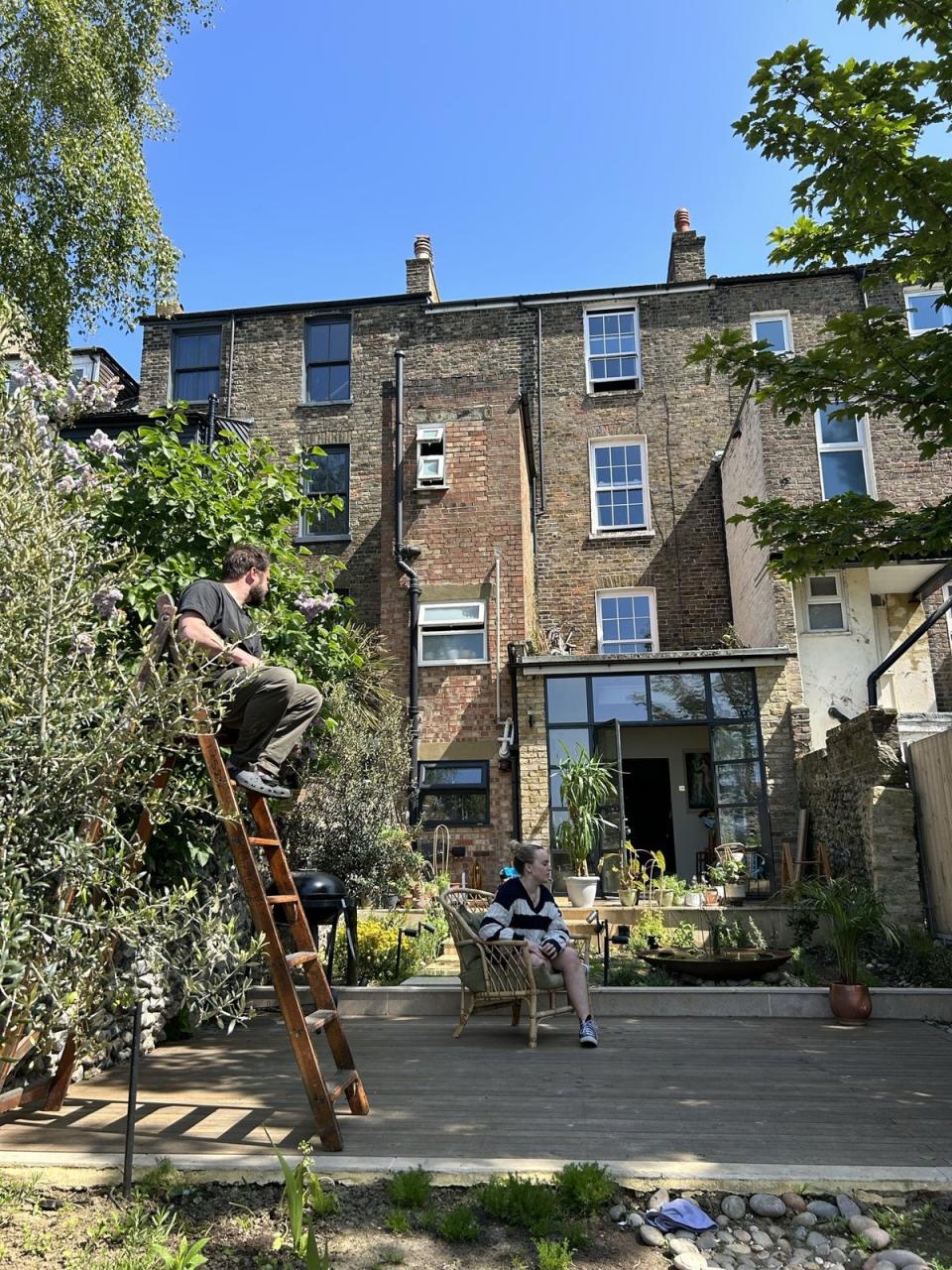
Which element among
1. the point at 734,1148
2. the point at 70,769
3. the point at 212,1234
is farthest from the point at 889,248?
the point at 212,1234

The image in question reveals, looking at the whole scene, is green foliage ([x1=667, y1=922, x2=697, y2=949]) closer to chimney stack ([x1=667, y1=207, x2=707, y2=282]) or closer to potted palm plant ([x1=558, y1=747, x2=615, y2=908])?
potted palm plant ([x1=558, y1=747, x2=615, y2=908])

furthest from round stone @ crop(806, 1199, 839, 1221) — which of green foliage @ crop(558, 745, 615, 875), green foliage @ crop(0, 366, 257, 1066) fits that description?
green foliage @ crop(558, 745, 615, 875)

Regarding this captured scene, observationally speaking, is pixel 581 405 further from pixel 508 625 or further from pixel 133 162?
pixel 133 162

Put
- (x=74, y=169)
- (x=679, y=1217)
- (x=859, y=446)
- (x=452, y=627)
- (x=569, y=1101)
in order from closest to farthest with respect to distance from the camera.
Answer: (x=679, y=1217) < (x=569, y=1101) < (x=74, y=169) < (x=452, y=627) < (x=859, y=446)

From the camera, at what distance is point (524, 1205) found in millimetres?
3086

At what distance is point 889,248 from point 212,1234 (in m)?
6.80

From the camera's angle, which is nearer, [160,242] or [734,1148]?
[734,1148]

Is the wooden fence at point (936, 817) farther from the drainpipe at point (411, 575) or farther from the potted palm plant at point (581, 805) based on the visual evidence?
the drainpipe at point (411, 575)

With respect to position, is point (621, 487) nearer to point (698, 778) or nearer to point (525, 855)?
point (698, 778)

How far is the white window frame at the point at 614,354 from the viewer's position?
18.2 m

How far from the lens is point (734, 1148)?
12.0 ft

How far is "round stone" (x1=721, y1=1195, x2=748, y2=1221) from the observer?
10.4ft

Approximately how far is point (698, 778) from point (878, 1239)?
1375cm

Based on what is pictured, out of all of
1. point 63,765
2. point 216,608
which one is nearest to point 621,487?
point 216,608
